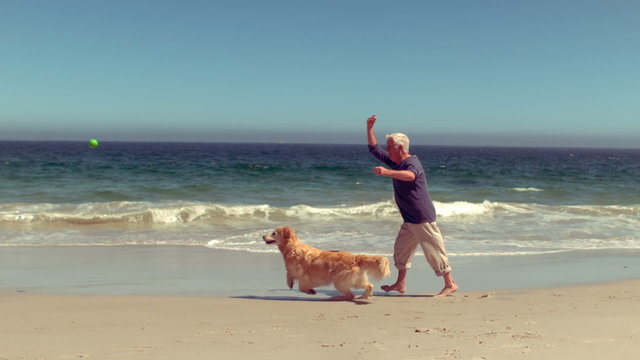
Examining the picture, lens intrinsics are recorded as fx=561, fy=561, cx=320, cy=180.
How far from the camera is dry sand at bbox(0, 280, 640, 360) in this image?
3.83 m

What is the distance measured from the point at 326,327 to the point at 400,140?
2.23 meters

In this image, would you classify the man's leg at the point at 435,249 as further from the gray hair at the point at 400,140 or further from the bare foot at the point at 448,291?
the gray hair at the point at 400,140

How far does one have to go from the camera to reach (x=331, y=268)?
5730mm

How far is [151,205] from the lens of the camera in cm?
1769

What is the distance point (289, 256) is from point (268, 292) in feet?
2.37

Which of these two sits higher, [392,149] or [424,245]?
[392,149]

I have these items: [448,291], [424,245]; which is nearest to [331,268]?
[424,245]

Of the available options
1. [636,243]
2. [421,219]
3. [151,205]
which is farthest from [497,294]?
[151,205]

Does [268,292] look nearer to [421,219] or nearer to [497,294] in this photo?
[421,219]

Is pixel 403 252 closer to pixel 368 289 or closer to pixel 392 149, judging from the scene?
pixel 368 289

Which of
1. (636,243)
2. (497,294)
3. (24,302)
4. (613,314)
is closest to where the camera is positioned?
(613,314)

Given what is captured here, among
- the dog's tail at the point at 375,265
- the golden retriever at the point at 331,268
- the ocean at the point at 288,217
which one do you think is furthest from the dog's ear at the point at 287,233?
the ocean at the point at 288,217

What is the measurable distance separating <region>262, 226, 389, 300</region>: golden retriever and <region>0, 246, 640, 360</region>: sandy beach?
8.4 inches

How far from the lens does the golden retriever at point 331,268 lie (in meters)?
5.64
